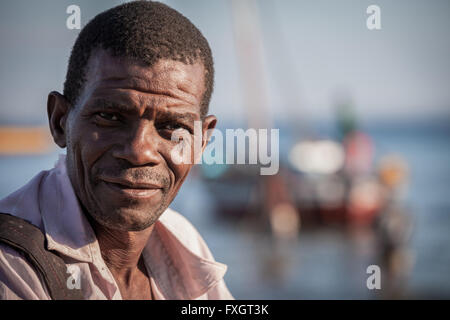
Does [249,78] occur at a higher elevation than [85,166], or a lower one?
higher

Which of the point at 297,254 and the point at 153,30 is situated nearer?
the point at 153,30

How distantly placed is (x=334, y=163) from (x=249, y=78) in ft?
21.4

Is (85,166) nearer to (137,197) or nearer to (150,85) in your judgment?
(137,197)

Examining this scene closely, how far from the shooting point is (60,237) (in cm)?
183

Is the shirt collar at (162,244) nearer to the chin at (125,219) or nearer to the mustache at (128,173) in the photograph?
the chin at (125,219)

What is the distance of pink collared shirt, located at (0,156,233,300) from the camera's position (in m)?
1.65

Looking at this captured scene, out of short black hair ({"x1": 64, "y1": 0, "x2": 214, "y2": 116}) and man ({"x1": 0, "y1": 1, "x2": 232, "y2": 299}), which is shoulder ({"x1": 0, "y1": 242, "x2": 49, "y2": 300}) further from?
short black hair ({"x1": 64, "y1": 0, "x2": 214, "y2": 116})

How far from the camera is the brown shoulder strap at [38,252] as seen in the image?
1.66 m

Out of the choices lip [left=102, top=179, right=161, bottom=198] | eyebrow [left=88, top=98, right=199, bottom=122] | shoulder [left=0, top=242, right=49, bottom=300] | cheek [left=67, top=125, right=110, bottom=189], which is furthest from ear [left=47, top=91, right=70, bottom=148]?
shoulder [left=0, top=242, right=49, bottom=300]

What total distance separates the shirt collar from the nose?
33 centimetres

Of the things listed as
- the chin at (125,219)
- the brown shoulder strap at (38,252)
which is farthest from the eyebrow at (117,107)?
the brown shoulder strap at (38,252)

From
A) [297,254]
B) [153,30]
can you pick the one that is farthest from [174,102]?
[297,254]

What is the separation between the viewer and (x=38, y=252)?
1.69m

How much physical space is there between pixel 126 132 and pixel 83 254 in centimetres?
48
